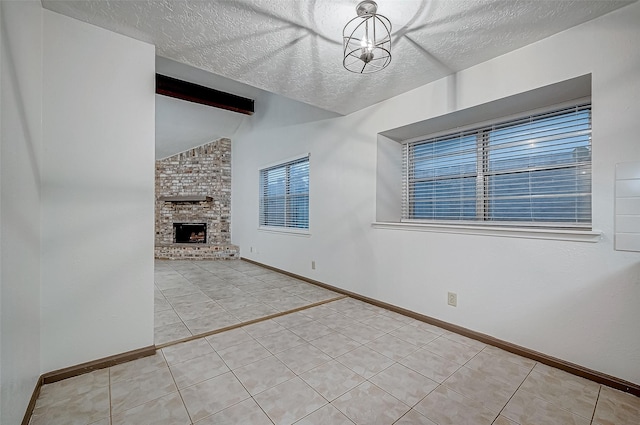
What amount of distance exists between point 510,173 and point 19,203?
3400mm

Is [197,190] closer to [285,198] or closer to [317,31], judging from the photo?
[285,198]

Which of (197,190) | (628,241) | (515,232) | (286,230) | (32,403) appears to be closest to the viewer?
(32,403)

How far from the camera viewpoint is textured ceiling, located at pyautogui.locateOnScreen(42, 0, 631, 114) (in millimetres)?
1707

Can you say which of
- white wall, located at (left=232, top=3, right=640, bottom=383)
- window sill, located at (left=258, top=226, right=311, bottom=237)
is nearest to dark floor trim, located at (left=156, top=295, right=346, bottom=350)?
white wall, located at (left=232, top=3, right=640, bottom=383)

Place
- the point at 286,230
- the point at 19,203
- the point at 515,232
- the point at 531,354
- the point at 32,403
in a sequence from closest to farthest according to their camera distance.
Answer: the point at 19,203 < the point at 32,403 < the point at 531,354 < the point at 515,232 < the point at 286,230

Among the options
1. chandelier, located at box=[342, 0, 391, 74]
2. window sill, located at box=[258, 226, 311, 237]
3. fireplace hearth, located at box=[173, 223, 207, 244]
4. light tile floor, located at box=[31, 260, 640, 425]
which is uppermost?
chandelier, located at box=[342, 0, 391, 74]

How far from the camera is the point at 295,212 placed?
4867mm

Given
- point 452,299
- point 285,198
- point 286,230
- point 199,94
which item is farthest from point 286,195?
point 452,299

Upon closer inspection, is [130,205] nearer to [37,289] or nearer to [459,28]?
[37,289]

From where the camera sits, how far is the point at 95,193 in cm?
191

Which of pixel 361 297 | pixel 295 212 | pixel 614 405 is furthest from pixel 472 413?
pixel 295 212

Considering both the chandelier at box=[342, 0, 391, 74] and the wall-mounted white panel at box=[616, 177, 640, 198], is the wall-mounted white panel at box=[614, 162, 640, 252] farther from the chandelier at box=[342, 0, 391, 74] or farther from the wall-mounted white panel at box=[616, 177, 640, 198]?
the chandelier at box=[342, 0, 391, 74]

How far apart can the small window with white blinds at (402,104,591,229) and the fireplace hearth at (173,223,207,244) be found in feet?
18.0

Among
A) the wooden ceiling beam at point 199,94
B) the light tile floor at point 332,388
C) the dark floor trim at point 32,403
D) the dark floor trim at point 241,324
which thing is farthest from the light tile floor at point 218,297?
the wooden ceiling beam at point 199,94
